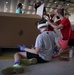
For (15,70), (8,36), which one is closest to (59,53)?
(8,36)

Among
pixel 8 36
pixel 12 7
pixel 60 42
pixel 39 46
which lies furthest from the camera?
pixel 12 7

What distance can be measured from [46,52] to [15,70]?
0.58m

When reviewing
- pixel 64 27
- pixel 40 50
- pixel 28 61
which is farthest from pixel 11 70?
pixel 64 27

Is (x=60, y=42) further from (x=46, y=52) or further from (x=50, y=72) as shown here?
(x=50, y=72)

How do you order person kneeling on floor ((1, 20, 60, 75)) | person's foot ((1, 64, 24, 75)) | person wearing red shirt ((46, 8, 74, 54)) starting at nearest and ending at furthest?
person's foot ((1, 64, 24, 75))
person kneeling on floor ((1, 20, 60, 75))
person wearing red shirt ((46, 8, 74, 54))

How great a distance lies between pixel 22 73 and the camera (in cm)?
175

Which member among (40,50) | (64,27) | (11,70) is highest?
(64,27)

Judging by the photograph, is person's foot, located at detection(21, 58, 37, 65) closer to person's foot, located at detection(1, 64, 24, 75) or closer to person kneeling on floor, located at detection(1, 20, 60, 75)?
person kneeling on floor, located at detection(1, 20, 60, 75)

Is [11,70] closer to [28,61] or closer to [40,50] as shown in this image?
A: [28,61]

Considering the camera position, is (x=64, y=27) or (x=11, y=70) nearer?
(x=11, y=70)

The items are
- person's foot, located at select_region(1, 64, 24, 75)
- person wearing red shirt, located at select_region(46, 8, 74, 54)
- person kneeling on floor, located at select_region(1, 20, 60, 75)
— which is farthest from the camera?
person wearing red shirt, located at select_region(46, 8, 74, 54)

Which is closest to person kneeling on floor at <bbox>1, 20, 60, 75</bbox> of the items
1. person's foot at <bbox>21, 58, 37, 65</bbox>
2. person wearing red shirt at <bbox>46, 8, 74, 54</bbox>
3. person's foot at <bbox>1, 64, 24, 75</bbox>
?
person's foot at <bbox>21, 58, 37, 65</bbox>

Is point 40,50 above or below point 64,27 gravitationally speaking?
below

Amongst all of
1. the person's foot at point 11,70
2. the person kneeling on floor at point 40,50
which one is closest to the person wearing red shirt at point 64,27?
the person kneeling on floor at point 40,50
